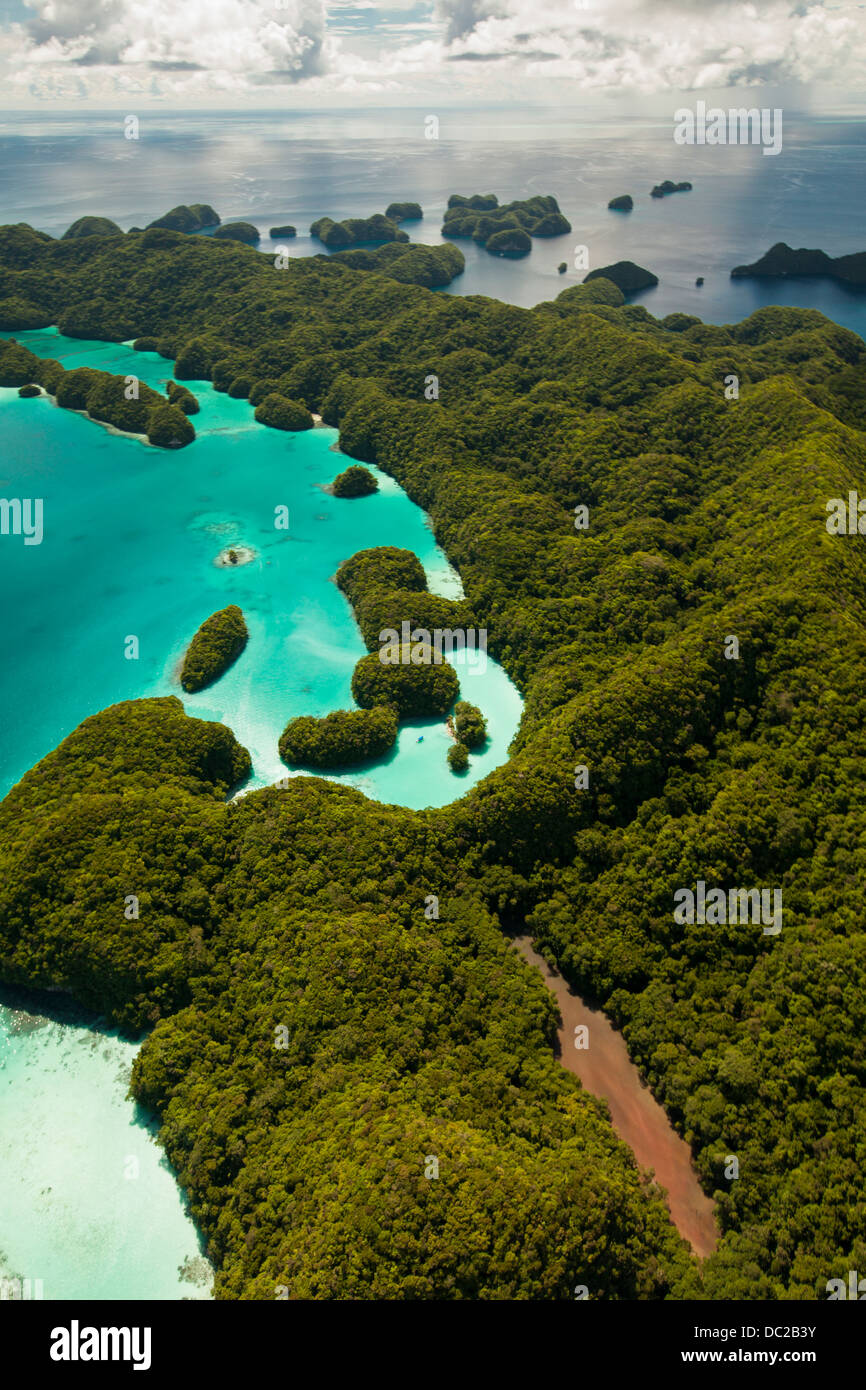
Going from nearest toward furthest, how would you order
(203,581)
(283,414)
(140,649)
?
(140,649) < (203,581) < (283,414)

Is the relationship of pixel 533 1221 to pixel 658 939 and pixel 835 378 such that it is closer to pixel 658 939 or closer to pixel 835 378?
pixel 658 939

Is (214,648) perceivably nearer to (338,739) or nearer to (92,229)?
(338,739)

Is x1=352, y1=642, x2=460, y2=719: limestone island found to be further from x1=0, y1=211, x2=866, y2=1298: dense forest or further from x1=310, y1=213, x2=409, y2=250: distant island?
x1=310, y1=213, x2=409, y2=250: distant island

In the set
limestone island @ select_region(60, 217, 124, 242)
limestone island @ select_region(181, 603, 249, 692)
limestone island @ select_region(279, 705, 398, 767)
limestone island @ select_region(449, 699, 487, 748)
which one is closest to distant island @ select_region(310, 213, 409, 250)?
limestone island @ select_region(60, 217, 124, 242)

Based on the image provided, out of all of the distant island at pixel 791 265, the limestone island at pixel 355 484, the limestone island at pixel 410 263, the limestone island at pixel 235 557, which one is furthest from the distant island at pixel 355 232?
the limestone island at pixel 235 557

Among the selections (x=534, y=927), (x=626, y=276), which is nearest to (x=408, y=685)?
(x=534, y=927)
